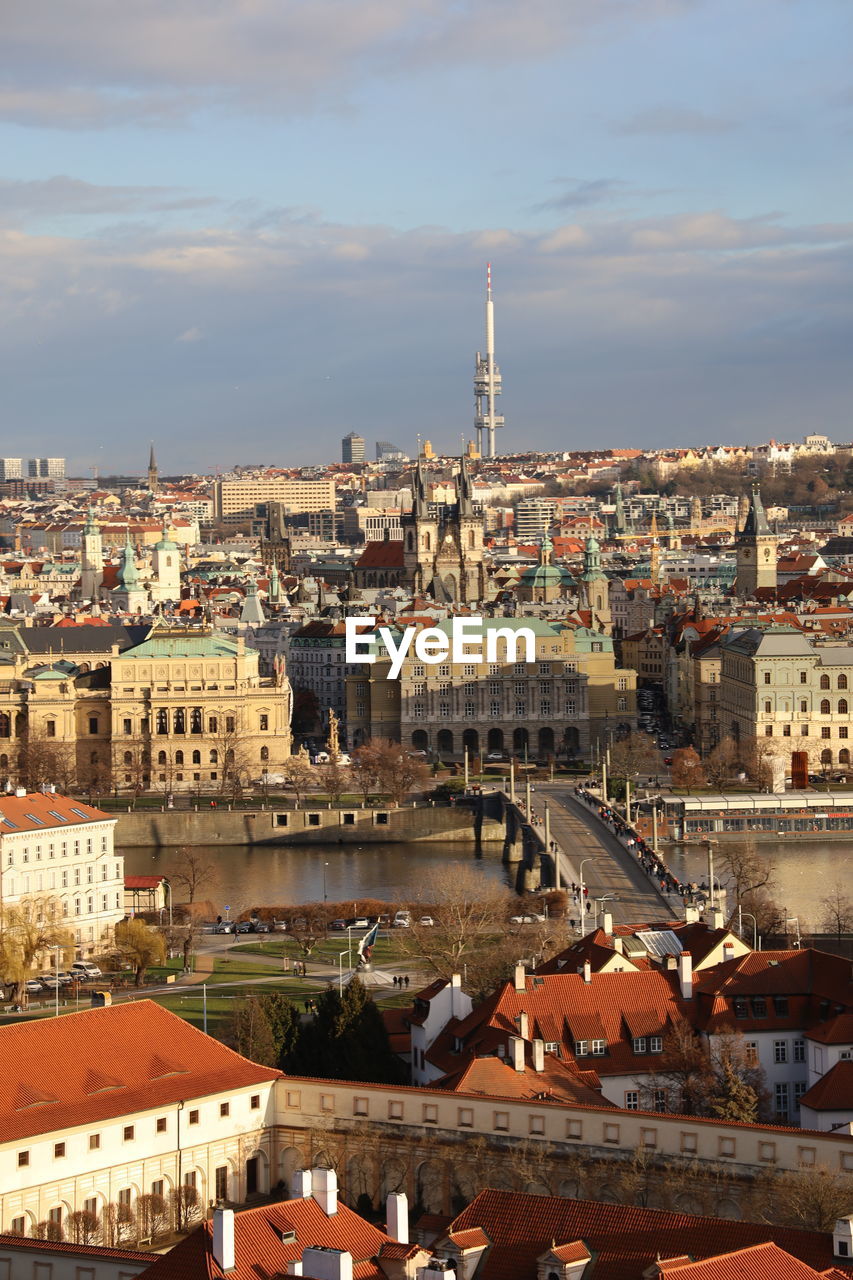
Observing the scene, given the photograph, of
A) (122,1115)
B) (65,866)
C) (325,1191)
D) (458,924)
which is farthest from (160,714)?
(325,1191)

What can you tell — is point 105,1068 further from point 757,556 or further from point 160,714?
point 757,556

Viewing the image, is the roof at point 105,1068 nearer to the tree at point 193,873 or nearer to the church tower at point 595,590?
the tree at point 193,873

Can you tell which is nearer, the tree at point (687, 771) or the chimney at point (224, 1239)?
the chimney at point (224, 1239)

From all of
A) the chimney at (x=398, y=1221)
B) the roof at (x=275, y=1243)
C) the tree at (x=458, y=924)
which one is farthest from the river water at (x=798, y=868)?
the roof at (x=275, y=1243)

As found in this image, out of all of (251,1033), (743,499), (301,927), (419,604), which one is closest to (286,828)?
(301,927)

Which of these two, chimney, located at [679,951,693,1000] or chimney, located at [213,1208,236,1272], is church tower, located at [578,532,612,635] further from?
chimney, located at [213,1208,236,1272]

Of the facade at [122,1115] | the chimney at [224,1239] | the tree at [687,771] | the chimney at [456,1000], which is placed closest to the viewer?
the chimney at [224,1239]

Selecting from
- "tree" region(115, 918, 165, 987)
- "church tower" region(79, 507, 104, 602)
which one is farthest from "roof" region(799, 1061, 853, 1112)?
"church tower" region(79, 507, 104, 602)
